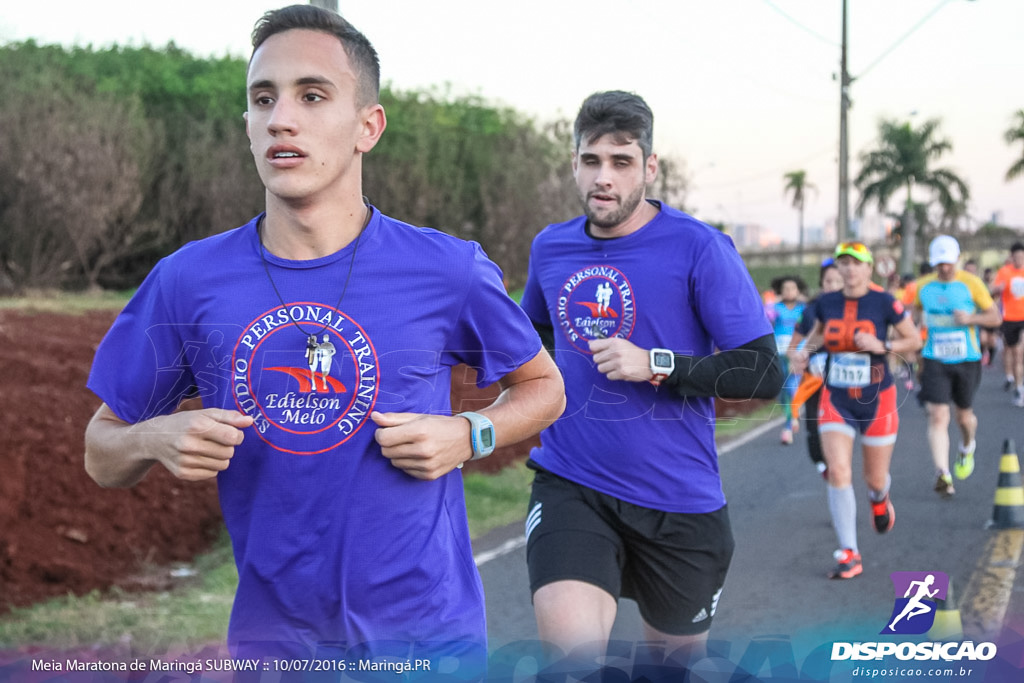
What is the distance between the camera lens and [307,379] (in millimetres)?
2383

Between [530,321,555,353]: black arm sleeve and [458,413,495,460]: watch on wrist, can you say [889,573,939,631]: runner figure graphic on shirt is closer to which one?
[530,321,555,353]: black arm sleeve

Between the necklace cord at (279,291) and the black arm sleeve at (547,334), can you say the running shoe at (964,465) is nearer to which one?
the black arm sleeve at (547,334)

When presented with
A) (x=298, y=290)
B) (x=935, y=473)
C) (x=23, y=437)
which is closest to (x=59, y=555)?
(x=23, y=437)

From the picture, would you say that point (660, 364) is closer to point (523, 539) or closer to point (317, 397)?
point (317, 397)

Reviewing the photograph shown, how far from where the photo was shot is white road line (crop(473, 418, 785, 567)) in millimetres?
7357

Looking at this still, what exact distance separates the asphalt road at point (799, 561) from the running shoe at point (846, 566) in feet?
0.28

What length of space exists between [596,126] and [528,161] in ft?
115

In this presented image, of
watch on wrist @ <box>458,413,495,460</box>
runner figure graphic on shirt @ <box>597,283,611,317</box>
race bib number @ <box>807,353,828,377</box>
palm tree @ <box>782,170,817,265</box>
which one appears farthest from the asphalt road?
palm tree @ <box>782,170,817,265</box>

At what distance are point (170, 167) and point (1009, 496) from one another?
34.6 metres

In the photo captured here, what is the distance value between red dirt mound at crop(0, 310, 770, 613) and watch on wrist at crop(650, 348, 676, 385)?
2.23 meters

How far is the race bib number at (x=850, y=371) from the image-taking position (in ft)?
25.4

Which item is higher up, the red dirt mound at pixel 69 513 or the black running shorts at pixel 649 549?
the black running shorts at pixel 649 549

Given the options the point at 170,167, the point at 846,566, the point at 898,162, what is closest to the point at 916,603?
the point at 846,566

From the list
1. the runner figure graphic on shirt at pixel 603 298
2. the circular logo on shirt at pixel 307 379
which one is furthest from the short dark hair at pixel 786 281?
the circular logo on shirt at pixel 307 379
